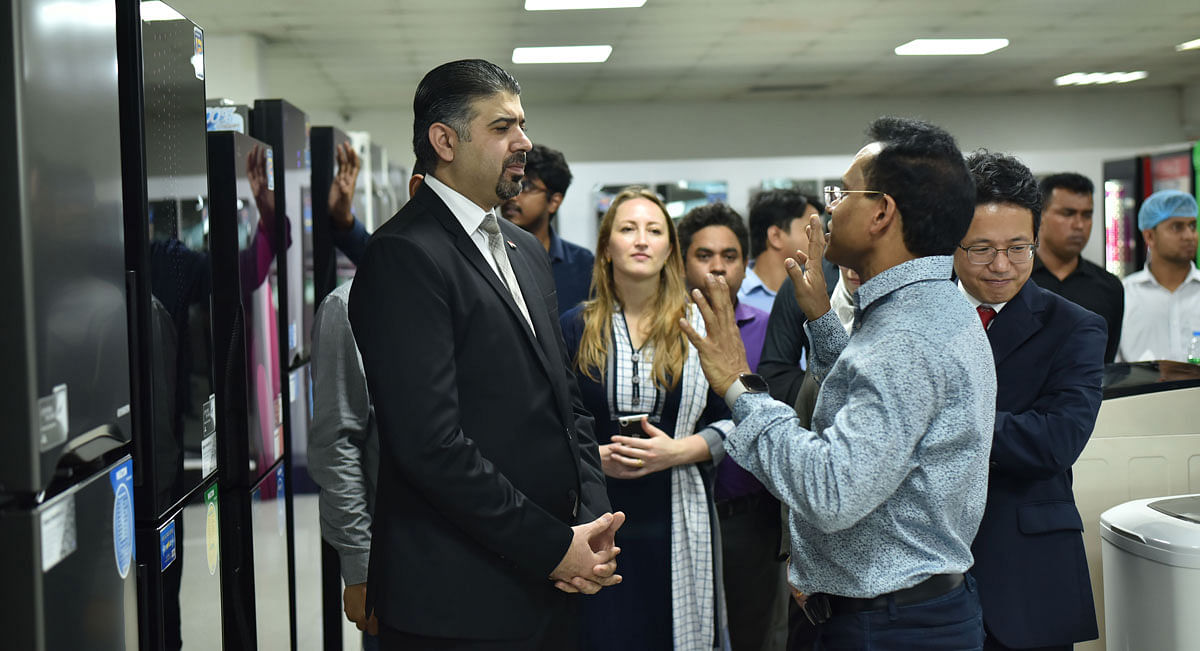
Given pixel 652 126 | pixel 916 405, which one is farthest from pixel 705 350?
pixel 652 126

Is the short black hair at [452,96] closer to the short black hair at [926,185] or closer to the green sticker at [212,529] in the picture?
the short black hair at [926,185]

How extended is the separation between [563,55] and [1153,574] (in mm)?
7359

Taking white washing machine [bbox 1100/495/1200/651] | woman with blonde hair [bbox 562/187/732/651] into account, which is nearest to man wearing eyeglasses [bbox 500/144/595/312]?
woman with blonde hair [bbox 562/187/732/651]

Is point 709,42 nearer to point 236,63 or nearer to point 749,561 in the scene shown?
point 236,63

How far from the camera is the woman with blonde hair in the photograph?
241 centimetres

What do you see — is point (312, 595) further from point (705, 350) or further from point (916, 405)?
point (916, 405)

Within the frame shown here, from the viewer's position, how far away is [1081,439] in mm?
1831

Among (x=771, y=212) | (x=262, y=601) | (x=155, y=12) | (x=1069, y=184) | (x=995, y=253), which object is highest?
(x=155, y=12)

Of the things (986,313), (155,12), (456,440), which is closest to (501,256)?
(456,440)

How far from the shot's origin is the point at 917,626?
147cm

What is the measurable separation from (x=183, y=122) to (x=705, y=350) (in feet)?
3.78

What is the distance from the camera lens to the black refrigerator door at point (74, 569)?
1.21 meters

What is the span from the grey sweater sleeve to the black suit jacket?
60 centimetres

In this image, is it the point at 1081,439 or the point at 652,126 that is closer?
the point at 1081,439
